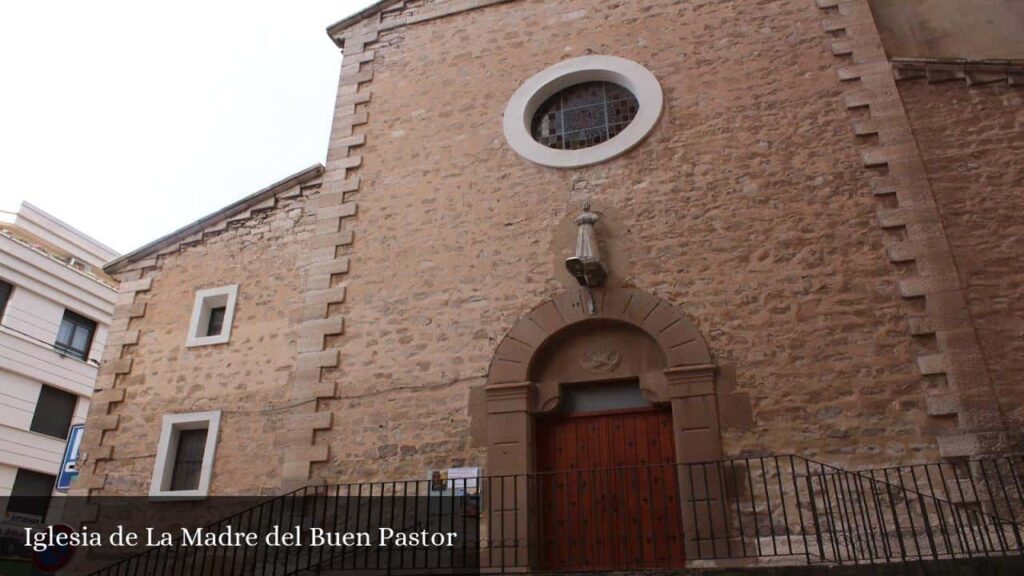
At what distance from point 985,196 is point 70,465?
1116 centimetres

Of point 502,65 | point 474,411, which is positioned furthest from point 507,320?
point 502,65

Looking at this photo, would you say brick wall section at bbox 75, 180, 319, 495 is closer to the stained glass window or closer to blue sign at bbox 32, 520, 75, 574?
blue sign at bbox 32, 520, 75, 574

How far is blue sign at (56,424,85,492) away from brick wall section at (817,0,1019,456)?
990 cm

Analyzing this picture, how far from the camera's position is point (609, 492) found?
7352 millimetres

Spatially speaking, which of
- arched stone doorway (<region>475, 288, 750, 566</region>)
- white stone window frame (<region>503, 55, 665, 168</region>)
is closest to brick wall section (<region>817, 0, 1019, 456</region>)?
arched stone doorway (<region>475, 288, 750, 566</region>)

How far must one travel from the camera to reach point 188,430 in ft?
32.9

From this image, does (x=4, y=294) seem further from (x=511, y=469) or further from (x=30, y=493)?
(x=511, y=469)

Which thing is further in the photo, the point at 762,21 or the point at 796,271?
the point at 762,21

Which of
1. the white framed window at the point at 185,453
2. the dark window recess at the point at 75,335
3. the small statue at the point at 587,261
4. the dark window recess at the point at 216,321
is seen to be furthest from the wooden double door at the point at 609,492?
the dark window recess at the point at 75,335

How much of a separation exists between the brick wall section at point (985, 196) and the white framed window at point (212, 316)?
8668mm

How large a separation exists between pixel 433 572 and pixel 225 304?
209 inches

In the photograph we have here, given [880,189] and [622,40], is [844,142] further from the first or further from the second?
[622,40]

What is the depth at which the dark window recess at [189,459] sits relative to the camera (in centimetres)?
968

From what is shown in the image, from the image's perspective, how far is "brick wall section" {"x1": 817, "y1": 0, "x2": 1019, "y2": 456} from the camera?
23.1 feet
